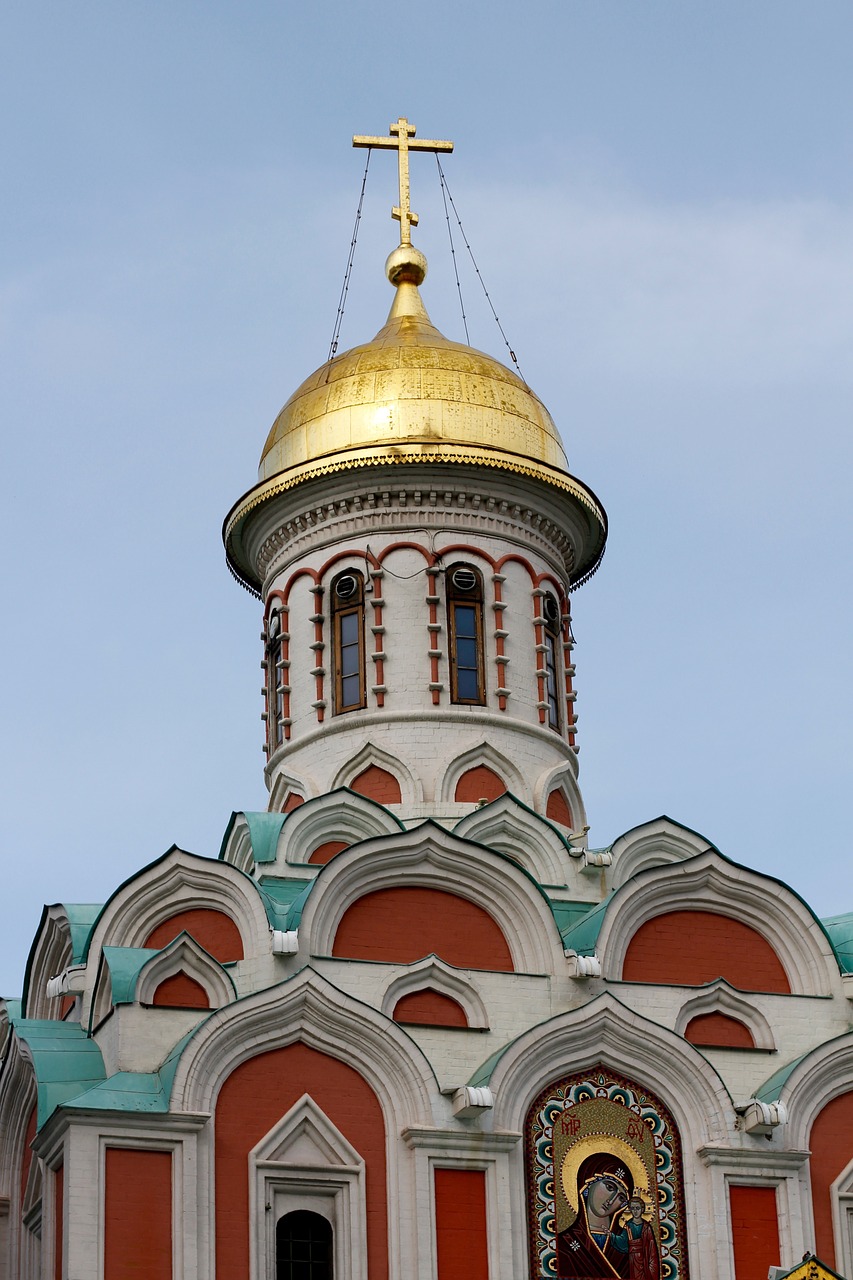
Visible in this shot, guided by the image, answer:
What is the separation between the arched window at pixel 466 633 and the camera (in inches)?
773

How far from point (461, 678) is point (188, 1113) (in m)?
5.48

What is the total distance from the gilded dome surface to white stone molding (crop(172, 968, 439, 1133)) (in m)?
5.66

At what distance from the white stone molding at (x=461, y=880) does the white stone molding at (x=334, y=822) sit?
1.13m

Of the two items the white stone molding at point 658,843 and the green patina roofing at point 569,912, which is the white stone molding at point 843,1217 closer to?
the green patina roofing at point 569,912

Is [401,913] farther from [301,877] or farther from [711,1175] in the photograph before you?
[711,1175]

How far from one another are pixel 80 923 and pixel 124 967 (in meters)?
1.68

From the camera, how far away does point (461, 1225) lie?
15805 millimetres

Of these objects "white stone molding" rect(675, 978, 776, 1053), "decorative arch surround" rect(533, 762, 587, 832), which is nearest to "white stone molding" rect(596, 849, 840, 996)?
"white stone molding" rect(675, 978, 776, 1053)

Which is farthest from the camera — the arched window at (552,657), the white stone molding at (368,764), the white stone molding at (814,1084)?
the arched window at (552,657)

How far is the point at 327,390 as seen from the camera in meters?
20.7

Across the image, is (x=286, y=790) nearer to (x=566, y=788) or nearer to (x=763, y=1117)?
(x=566, y=788)

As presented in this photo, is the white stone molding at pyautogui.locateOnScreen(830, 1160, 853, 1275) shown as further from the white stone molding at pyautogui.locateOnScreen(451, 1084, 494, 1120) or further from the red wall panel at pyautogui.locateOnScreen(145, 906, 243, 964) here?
the red wall panel at pyautogui.locateOnScreen(145, 906, 243, 964)

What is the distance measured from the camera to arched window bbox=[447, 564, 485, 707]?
19.6m

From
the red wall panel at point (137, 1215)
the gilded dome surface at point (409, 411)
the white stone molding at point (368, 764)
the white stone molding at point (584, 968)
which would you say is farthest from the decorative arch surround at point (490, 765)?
the red wall panel at point (137, 1215)
